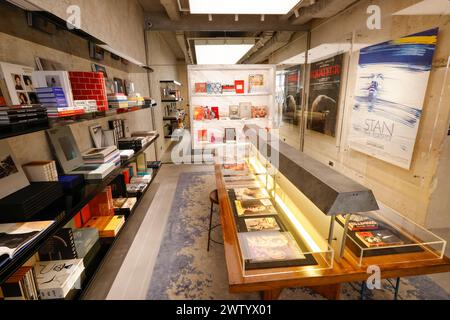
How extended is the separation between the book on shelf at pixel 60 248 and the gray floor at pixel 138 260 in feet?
1.55

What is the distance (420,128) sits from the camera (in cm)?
260

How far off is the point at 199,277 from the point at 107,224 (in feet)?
3.21

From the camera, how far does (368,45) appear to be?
3305 millimetres

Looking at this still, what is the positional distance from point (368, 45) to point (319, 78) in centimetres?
129

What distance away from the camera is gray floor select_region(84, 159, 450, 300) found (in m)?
2.00

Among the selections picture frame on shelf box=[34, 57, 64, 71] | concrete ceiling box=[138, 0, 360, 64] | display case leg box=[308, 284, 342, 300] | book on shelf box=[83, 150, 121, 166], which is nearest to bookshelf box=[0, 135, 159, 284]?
Result: book on shelf box=[83, 150, 121, 166]

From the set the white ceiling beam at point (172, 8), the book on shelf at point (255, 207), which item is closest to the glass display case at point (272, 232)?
the book on shelf at point (255, 207)

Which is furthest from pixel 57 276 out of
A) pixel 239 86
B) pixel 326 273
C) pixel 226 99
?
pixel 239 86

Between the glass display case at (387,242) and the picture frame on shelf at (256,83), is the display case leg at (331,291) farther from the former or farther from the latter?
the picture frame on shelf at (256,83)

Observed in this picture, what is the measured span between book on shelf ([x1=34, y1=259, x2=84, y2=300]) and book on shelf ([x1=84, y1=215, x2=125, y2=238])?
1.46 feet

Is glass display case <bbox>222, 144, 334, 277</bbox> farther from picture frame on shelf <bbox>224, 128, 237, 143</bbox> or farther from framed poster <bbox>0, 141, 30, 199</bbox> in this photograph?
picture frame on shelf <bbox>224, 128, 237, 143</bbox>

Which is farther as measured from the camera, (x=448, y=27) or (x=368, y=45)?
(x=368, y=45)
